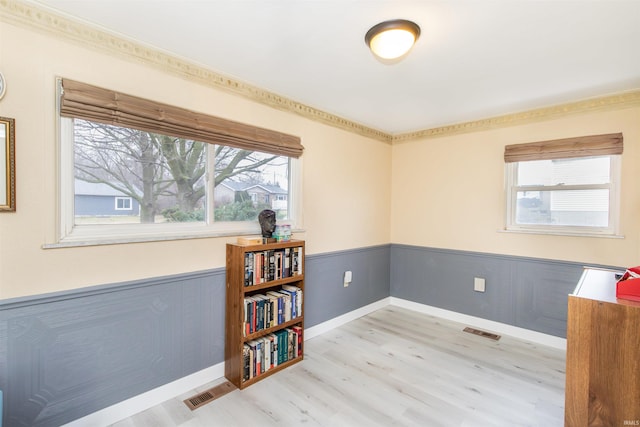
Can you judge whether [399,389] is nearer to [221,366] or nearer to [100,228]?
[221,366]

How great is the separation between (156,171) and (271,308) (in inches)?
54.5

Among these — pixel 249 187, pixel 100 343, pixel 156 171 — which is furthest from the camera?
pixel 249 187

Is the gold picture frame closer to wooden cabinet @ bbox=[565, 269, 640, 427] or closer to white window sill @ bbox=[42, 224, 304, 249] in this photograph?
white window sill @ bbox=[42, 224, 304, 249]

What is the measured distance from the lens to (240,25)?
175cm

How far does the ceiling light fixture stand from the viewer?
1679 mm

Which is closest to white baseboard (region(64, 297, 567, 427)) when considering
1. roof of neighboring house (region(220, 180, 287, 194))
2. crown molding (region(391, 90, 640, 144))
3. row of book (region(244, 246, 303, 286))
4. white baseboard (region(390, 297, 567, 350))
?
white baseboard (region(390, 297, 567, 350))

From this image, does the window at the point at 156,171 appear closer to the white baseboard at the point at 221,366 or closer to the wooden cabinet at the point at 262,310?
the wooden cabinet at the point at 262,310

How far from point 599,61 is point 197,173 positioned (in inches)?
121

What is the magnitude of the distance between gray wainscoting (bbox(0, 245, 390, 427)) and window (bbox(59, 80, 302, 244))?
14.8 inches

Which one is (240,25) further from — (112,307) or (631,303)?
(631,303)

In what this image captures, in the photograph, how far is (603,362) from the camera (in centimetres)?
130

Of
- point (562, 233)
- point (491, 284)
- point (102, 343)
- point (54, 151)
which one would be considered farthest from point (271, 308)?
point (562, 233)

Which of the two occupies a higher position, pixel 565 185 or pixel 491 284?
pixel 565 185

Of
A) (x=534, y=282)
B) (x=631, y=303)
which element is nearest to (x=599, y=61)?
(x=631, y=303)
